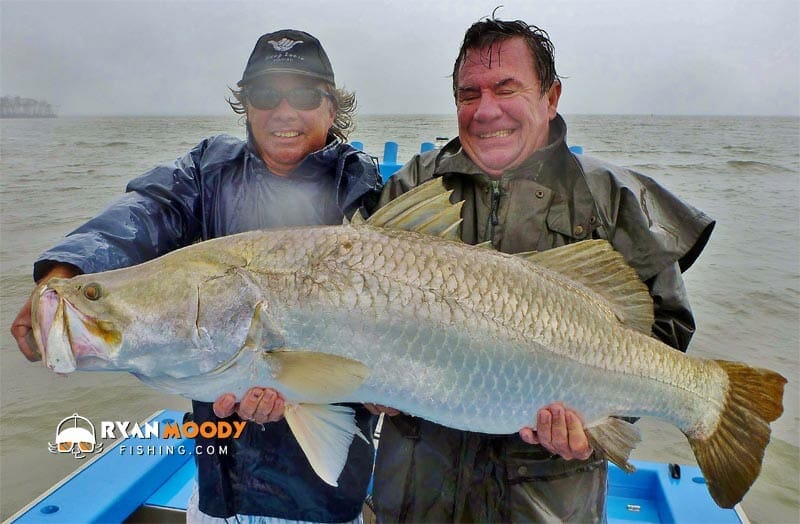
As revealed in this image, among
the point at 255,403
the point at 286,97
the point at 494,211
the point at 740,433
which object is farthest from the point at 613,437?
the point at 286,97

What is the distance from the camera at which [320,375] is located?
192cm

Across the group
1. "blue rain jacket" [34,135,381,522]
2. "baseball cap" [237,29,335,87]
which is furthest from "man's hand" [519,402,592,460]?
"baseball cap" [237,29,335,87]

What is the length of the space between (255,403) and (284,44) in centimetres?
161

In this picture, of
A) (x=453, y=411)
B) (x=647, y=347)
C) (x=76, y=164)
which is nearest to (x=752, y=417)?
(x=647, y=347)

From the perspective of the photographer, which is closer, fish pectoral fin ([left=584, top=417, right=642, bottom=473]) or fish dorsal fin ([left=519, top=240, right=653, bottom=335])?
fish pectoral fin ([left=584, top=417, right=642, bottom=473])

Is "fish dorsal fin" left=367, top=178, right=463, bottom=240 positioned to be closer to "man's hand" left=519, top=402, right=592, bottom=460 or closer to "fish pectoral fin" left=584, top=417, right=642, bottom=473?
"man's hand" left=519, top=402, right=592, bottom=460

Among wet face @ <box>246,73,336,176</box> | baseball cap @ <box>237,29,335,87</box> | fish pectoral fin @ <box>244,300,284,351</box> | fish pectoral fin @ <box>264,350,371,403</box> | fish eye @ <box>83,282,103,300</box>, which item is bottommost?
fish pectoral fin @ <box>264,350,371,403</box>

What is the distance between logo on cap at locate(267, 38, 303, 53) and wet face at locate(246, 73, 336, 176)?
0.16 m

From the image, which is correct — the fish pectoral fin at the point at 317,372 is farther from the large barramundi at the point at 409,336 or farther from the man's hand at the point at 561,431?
the man's hand at the point at 561,431

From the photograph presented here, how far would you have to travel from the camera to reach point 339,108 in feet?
9.37

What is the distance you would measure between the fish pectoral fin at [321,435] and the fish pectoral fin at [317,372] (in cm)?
11

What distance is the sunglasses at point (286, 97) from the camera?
2545mm

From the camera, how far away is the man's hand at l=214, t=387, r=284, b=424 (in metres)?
1.98

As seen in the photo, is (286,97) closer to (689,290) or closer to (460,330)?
(460,330)
